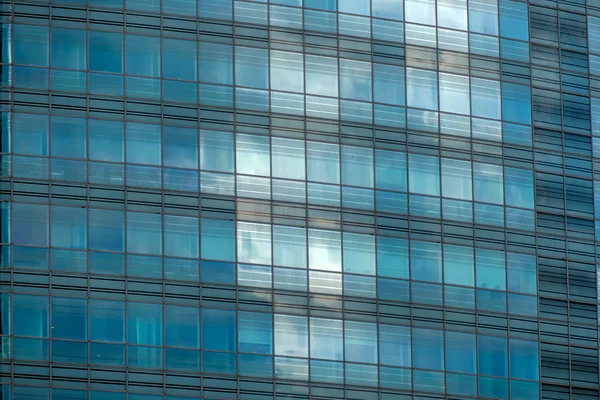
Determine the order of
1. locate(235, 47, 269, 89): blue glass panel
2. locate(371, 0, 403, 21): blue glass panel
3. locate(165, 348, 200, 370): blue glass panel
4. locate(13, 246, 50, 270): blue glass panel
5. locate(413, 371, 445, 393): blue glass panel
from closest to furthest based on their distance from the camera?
1. locate(13, 246, 50, 270): blue glass panel
2. locate(165, 348, 200, 370): blue glass panel
3. locate(413, 371, 445, 393): blue glass panel
4. locate(235, 47, 269, 89): blue glass panel
5. locate(371, 0, 403, 21): blue glass panel

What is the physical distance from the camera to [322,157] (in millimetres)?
79375

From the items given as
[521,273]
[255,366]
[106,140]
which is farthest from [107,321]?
[521,273]

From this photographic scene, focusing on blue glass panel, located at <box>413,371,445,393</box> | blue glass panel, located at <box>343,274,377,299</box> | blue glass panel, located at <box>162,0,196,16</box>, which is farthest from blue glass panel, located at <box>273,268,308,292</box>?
blue glass panel, located at <box>162,0,196,16</box>

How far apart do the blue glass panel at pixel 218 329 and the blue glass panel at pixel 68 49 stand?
13.0 m

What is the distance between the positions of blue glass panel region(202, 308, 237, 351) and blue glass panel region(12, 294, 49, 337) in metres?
7.34

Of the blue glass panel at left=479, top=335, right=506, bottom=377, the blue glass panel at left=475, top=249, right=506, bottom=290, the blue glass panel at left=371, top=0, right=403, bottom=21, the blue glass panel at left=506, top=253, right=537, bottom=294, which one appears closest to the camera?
the blue glass panel at left=479, top=335, right=506, bottom=377

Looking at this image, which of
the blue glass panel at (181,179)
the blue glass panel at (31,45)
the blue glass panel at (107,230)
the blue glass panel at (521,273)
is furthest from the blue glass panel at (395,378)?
the blue glass panel at (31,45)

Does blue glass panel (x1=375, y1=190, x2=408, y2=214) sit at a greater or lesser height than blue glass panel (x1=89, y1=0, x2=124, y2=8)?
lesser

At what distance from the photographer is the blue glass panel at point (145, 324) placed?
7488cm

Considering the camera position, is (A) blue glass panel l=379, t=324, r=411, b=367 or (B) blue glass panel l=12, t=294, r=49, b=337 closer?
(B) blue glass panel l=12, t=294, r=49, b=337

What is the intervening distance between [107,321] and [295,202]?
10.9 meters

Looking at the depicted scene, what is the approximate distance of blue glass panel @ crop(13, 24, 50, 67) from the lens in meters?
76.3

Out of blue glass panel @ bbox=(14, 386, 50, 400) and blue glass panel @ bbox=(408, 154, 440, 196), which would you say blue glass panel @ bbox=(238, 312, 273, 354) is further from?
blue glass panel @ bbox=(408, 154, 440, 196)

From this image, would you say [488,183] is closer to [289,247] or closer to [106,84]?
[289,247]
